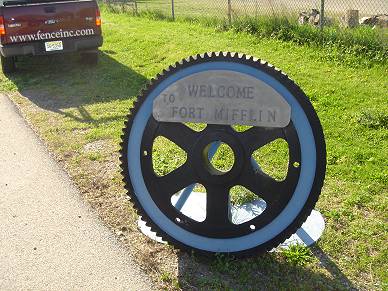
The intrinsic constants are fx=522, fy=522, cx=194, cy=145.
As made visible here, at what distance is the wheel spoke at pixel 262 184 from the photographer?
10.8 ft

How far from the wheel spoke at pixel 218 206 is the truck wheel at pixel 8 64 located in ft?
23.4

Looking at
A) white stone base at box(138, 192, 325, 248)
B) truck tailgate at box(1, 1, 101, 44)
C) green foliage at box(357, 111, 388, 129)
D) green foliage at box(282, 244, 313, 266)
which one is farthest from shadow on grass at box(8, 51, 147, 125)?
green foliage at box(282, 244, 313, 266)

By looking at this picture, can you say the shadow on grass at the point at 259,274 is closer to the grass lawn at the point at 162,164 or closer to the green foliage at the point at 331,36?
the grass lawn at the point at 162,164

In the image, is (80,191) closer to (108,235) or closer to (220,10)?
(108,235)

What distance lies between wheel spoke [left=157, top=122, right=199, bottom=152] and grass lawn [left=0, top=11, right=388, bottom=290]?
2.58 ft

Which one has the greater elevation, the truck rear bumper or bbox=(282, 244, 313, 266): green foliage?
the truck rear bumper

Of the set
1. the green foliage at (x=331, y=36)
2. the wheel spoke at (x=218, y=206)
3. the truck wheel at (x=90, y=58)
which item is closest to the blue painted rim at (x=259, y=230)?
the wheel spoke at (x=218, y=206)

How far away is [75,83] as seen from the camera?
8672 mm

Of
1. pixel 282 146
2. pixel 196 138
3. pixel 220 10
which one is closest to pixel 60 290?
pixel 196 138

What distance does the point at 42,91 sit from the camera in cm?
830

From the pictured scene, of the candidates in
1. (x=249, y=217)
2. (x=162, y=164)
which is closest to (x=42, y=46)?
(x=162, y=164)

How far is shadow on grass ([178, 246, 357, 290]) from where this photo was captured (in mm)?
3232

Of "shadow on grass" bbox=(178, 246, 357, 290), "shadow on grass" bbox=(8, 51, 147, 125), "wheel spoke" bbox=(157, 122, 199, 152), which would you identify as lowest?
"shadow on grass" bbox=(8, 51, 147, 125)

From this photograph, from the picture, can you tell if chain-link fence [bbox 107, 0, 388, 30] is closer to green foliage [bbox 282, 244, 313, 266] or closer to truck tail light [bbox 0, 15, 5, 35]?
truck tail light [bbox 0, 15, 5, 35]
